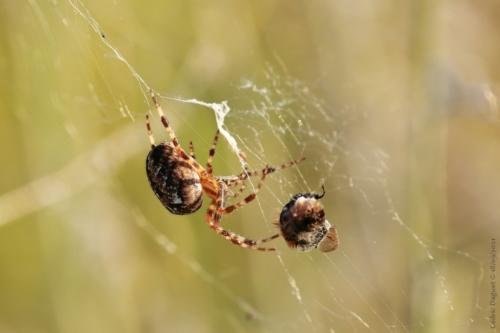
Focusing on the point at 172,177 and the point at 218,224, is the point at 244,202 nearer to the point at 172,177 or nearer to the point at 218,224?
the point at 218,224

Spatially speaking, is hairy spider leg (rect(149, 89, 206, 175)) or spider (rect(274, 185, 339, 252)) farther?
hairy spider leg (rect(149, 89, 206, 175))

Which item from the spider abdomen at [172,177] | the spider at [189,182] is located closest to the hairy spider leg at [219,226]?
the spider at [189,182]

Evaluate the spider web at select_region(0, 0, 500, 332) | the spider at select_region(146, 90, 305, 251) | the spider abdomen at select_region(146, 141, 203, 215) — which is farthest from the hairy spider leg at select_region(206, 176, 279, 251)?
the spider web at select_region(0, 0, 500, 332)

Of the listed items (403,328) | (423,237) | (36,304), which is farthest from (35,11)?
(403,328)

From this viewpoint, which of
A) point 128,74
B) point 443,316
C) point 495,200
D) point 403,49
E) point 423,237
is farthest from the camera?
point 128,74

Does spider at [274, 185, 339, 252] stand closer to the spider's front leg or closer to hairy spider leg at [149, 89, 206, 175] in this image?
the spider's front leg

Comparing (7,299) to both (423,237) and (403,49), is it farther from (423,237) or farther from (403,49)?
(403,49)
